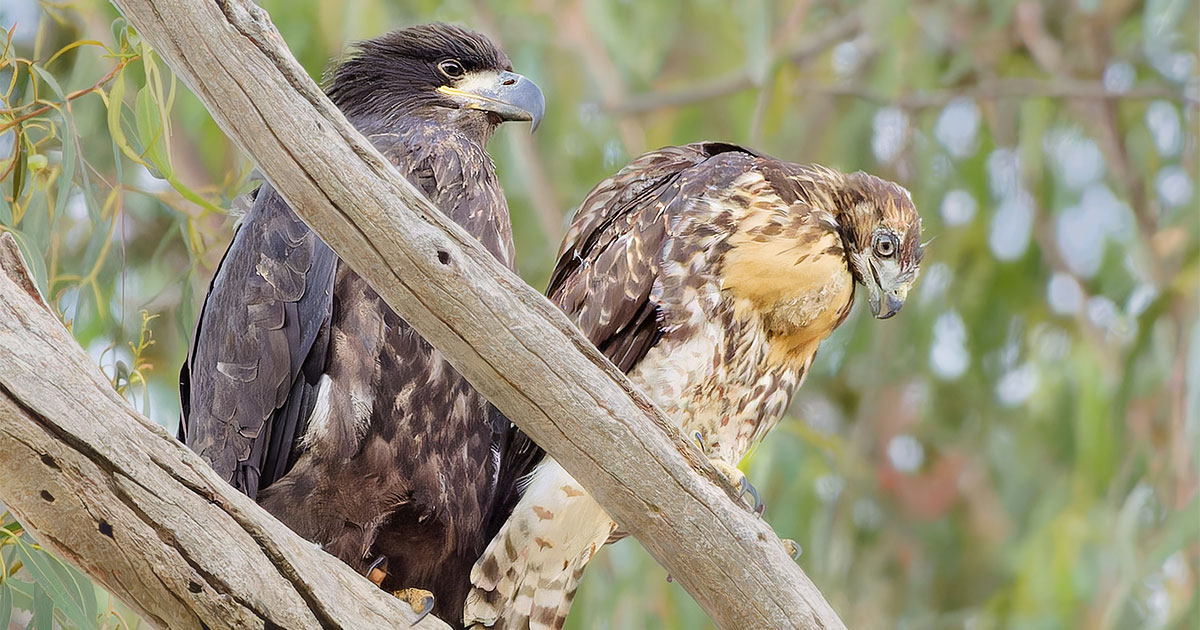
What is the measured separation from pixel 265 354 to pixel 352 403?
0.17 meters

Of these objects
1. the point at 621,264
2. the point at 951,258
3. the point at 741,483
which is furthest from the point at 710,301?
the point at 951,258

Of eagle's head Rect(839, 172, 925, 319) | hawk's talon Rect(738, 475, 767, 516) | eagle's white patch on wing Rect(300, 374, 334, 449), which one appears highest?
eagle's head Rect(839, 172, 925, 319)

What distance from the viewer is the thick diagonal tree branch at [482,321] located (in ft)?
5.87

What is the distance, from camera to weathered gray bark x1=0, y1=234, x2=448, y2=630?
69.0 inches

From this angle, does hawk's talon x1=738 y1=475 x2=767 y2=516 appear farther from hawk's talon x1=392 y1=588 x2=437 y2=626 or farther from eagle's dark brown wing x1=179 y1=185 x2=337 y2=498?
eagle's dark brown wing x1=179 y1=185 x2=337 y2=498

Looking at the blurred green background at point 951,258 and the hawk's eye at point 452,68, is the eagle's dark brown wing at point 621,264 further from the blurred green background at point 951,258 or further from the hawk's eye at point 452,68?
the blurred green background at point 951,258

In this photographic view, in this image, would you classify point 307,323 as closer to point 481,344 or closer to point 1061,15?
point 481,344

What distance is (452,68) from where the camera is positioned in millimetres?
2895

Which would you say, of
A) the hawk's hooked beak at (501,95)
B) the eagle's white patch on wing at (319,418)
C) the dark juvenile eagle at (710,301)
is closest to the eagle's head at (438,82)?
the hawk's hooked beak at (501,95)

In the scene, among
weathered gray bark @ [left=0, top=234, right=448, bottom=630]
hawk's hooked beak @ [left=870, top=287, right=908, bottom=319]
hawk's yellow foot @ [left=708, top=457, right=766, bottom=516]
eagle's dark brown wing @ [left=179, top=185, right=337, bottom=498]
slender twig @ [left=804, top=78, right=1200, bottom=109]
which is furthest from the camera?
slender twig @ [left=804, top=78, right=1200, bottom=109]

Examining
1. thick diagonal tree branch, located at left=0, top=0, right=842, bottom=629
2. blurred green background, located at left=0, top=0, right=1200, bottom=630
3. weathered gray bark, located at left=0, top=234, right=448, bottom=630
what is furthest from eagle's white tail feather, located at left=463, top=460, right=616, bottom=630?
blurred green background, located at left=0, top=0, right=1200, bottom=630

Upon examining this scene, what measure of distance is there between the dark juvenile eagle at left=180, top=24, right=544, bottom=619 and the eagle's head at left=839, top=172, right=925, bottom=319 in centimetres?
63

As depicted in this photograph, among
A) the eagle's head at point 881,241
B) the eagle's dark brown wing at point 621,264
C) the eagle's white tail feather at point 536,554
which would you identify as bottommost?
the eagle's white tail feather at point 536,554

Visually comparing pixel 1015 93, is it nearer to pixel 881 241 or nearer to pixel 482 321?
pixel 881 241
